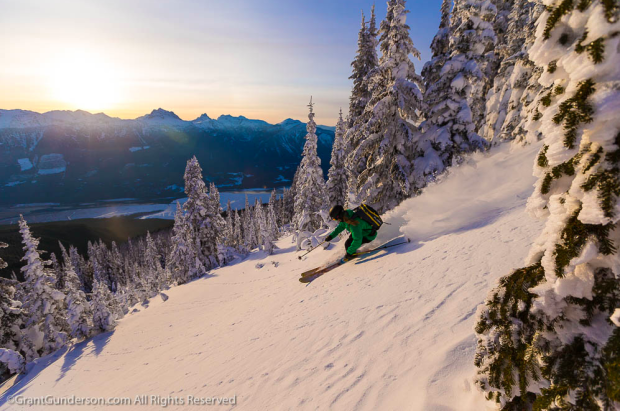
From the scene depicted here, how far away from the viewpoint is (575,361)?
6.21ft

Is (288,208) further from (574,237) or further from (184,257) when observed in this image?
(574,237)

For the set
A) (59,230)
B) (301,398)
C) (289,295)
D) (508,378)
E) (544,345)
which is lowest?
(59,230)

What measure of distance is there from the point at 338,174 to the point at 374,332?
86.2ft

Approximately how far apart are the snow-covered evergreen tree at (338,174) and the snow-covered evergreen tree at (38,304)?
2490cm

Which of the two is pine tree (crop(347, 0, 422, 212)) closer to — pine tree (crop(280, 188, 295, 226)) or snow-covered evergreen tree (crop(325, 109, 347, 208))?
snow-covered evergreen tree (crop(325, 109, 347, 208))

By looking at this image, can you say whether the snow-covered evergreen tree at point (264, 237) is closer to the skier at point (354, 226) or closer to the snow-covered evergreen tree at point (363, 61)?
the snow-covered evergreen tree at point (363, 61)

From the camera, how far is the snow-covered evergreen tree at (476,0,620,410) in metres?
1.64

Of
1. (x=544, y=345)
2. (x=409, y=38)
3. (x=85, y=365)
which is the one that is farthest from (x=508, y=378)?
(x=85, y=365)

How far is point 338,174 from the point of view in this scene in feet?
99.3

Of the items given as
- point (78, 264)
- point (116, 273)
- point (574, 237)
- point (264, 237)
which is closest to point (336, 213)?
point (574, 237)

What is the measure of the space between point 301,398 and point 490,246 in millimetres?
5036

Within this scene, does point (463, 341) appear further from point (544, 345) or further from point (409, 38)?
point (409, 38)

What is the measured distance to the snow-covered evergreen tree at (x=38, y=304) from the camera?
68.5ft

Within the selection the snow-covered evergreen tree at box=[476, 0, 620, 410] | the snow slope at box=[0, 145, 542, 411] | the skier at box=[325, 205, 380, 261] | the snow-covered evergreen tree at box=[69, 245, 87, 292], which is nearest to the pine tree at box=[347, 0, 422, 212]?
the snow slope at box=[0, 145, 542, 411]
